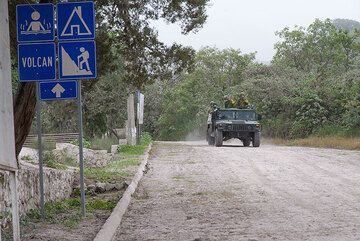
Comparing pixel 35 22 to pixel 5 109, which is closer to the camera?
pixel 5 109

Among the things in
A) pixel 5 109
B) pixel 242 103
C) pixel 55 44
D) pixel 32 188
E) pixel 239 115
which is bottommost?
pixel 32 188

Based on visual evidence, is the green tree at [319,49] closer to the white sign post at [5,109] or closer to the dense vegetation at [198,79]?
the dense vegetation at [198,79]

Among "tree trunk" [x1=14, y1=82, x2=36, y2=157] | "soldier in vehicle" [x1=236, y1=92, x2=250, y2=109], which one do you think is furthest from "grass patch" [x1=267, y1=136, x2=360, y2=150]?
"tree trunk" [x1=14, y1=82, x2=36, y2=157]

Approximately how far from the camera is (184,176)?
15383 mm

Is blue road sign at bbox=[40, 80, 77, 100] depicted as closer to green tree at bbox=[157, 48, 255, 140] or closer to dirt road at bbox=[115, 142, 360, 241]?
dirt road at bbox=[115, 142, 360, 241]

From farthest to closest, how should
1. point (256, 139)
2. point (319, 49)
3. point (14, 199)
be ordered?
1. point (319, 49)
2. point (256, 139)
3. point (14, 199)

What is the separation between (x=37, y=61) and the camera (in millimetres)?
8242

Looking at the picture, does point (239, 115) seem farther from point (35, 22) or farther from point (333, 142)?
point (35, 22)

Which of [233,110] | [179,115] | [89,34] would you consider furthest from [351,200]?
[179,115]

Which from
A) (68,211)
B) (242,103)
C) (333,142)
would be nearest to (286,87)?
(242,103)

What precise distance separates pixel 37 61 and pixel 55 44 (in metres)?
0.39

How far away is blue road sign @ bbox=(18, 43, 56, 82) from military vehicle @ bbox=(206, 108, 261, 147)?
2141 cm

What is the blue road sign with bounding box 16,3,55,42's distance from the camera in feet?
27.0

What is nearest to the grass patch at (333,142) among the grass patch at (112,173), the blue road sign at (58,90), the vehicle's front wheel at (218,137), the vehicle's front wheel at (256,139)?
the vehicle's front wheel at (256,139)
